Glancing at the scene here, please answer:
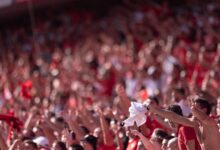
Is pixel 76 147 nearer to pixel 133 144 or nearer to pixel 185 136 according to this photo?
pixel 133 144

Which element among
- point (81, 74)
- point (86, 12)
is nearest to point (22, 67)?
point (81, 74)

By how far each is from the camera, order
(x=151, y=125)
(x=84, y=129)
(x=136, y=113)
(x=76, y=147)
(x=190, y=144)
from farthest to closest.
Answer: (x=84, y=129), (x=151, y=125), (x=76, y=147), (x=190, y=144), (x=136, y=113)

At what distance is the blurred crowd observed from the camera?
28.0 feet

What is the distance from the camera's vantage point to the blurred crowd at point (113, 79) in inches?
336

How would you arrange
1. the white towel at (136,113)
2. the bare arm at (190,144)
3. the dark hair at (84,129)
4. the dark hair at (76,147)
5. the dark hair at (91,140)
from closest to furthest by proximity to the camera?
the white towel at (136,113) → the bare arm at (190,144) → the dark hair at (76,147) → the dark hair at (91,140) → the dark hair at (84,129)

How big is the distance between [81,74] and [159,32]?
232 centimetres

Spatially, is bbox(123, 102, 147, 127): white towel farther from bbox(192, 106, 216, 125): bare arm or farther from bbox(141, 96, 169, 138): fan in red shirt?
bbox(141, 96, 169, 138): fan in red shirt

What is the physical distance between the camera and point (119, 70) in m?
15.0

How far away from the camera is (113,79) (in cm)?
1461

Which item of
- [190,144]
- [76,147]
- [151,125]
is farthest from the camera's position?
[151,125]

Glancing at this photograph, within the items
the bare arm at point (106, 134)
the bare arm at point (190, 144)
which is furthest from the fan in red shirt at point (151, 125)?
the bare arm at point (190, 144)

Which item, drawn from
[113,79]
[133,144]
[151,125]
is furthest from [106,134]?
[113,79]

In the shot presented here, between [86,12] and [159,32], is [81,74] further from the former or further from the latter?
[86,12]

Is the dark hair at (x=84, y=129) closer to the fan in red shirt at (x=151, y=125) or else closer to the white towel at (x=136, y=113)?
the fan in red shirt at (x=151, y=125)
